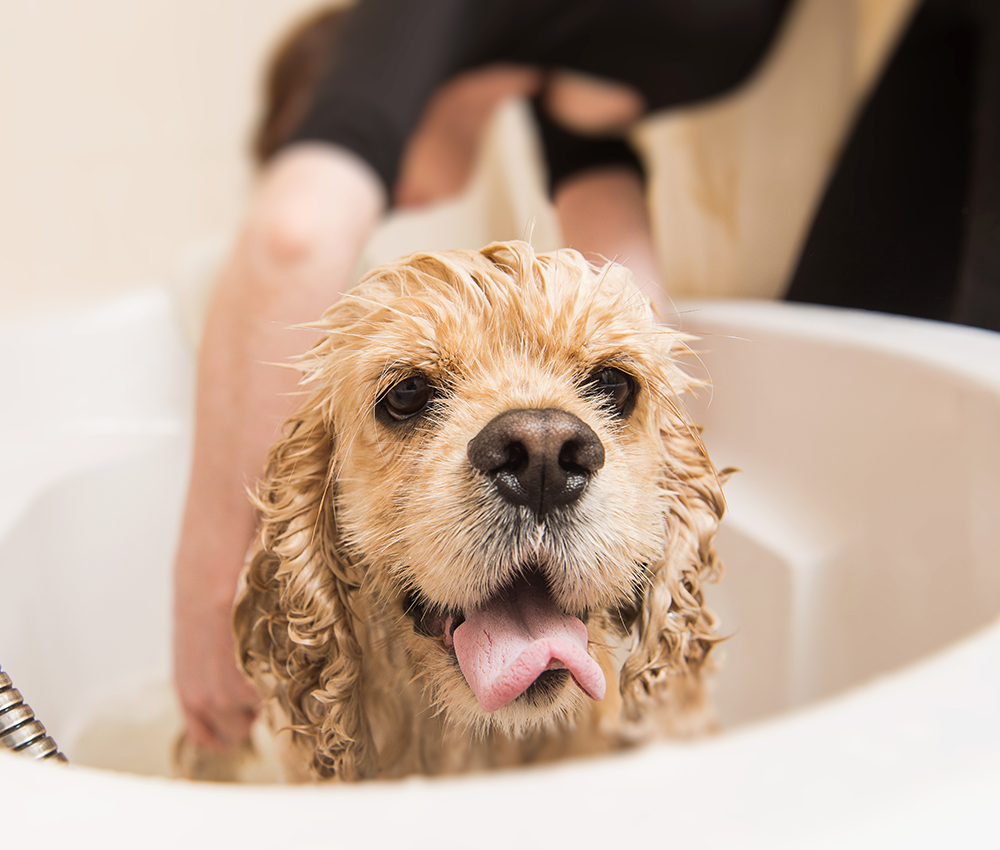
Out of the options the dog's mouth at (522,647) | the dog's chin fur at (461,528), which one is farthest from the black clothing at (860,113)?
the dog's mouth at (522,647)

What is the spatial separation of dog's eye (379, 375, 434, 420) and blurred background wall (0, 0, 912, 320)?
180 millimetres

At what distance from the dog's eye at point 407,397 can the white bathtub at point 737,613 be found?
0.50 ft

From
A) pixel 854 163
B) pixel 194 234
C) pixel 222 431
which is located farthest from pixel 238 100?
pixel 854 163

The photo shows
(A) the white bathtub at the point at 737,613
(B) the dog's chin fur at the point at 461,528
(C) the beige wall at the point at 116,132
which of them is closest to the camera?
(A) the white bathtub at the point at 737,613

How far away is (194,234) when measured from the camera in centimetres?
60

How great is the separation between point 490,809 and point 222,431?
0.24m

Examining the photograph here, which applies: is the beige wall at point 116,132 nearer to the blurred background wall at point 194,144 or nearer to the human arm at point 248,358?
the blurred background wall at point 194,144

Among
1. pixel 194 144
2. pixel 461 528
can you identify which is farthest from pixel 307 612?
pixel 194 144

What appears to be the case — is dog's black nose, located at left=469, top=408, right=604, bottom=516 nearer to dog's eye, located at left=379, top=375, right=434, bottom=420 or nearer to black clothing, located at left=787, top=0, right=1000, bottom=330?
dog's eye, located at left=379, top=375, right=434, bottom=420

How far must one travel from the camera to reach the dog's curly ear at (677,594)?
1.14 ft

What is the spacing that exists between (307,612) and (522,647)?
128 mm

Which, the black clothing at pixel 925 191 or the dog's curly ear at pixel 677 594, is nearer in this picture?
the dog's curly ear at pixel 677 594

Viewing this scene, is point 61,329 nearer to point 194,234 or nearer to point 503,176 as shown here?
point 194,234

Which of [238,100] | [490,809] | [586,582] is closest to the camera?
[490,809]
